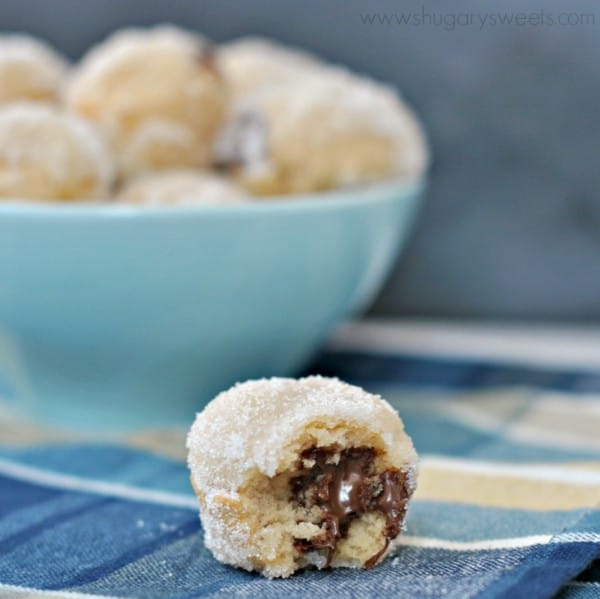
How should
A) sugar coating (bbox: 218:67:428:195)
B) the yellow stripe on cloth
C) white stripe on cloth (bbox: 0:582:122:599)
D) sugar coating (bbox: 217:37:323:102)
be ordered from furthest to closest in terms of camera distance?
sugar coating (bbox: 217:37:323:102)
sugar coating (bbox: 218:67:428:195)
the yellow stripe on cloth
white stripe on cloth (bbox: 0:582:122:599)

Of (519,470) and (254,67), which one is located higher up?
(254,67)

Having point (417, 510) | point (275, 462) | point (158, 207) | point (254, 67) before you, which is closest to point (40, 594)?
point (275, 462)

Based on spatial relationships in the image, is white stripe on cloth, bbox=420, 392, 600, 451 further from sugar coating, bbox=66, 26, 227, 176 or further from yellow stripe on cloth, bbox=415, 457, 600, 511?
sugar coating, bbox=66, 26, 227, 176

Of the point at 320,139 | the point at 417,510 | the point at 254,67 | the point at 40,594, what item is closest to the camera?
the point at 40,594

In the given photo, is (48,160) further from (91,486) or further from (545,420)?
(545,420)

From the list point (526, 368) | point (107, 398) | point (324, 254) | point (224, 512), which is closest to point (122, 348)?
point (107, 398)

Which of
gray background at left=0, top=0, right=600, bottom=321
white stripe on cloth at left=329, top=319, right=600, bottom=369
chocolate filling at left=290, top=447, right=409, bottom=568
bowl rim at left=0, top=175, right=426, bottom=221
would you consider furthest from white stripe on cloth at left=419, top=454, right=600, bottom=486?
gray background at left=0, top=0, right=600, bottom=321
